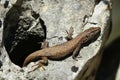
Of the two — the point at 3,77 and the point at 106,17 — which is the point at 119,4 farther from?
the point at 3,77

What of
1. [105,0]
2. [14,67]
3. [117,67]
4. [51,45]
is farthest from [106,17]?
[117,67]

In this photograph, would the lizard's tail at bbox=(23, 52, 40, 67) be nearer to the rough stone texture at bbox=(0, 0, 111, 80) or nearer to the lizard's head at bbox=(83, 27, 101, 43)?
the rough stone texture at bbox=(0, 0, 111, 80)

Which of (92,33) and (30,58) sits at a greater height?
(92,33)

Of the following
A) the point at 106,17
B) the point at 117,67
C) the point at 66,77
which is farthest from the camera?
the point at 117,67

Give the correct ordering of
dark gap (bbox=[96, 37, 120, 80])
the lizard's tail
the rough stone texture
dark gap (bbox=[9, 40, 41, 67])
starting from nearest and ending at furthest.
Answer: the rough stone texture
the lizard's tail
dark gap (bbox=[9, 40, 41, 67])
dark gap (bbox=[96, 37, 120, 80])

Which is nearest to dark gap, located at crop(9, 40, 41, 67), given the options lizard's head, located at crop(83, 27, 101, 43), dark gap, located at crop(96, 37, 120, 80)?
lizard's head, located at crop(83, 27, 101, 43)

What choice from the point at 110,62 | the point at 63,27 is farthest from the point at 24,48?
the point at 110,62

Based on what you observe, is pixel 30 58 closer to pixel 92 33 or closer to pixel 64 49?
pixel 64 49
